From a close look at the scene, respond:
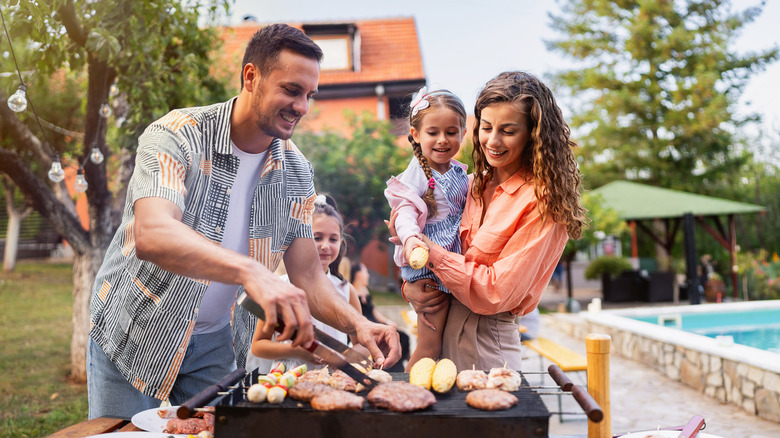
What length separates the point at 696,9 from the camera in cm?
1881

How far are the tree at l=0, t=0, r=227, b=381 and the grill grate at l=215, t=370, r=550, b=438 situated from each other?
2744 millimetres

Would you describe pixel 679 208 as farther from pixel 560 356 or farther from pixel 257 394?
pixel 257 394

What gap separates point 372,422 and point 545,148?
1.13m

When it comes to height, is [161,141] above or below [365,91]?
below

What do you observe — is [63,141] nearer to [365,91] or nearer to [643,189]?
[365,91]

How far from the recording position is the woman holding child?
202cm

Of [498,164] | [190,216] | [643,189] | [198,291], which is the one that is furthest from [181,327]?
[643,189]

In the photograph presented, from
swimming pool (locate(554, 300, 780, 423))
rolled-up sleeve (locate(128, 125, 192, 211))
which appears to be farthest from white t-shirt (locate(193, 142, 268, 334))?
swimming pool (locate(554, 300, 780, 423))

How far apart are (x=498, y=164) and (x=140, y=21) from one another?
355 centimetres

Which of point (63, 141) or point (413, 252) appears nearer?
point (413, 252)

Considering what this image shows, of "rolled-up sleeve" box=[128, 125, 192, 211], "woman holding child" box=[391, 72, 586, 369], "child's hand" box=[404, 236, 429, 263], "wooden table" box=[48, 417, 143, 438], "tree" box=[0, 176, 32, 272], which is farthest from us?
"tree" box=[0, 176, 32, 272]

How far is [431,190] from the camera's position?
2496 mm

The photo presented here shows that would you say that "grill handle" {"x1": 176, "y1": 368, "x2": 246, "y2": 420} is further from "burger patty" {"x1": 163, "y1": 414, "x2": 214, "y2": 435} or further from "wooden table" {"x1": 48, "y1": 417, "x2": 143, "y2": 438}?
"wooden table" {"x1": 48, "y1": 417, "x2": 143, "y2": 438}

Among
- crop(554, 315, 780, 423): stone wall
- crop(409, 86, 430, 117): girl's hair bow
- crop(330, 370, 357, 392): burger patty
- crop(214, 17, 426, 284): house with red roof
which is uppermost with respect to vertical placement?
crop(214, 17, 426, 284): house with red roof
